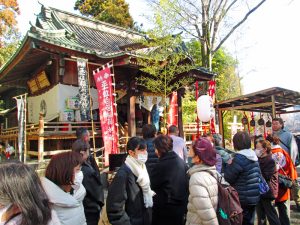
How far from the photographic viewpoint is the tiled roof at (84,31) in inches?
520

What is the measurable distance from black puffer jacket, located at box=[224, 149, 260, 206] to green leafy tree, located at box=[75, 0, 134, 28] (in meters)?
28.4

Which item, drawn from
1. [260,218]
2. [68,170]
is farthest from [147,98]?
[68,170]

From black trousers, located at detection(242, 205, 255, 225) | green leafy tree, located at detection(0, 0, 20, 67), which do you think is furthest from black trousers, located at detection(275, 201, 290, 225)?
green leafy tree, located at detection(0, 0, 20, 67)

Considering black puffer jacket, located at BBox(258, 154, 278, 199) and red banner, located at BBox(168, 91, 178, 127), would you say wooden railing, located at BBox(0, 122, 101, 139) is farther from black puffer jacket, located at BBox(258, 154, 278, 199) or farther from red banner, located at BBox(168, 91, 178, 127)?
black puffer jacket, located at BBox(258, 154, 278, 199)

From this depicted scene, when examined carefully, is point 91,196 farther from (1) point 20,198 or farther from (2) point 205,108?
(2) point 205,108

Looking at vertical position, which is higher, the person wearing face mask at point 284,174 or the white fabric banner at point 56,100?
the white fabric banner at point 56,100

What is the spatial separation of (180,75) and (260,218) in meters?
8.84

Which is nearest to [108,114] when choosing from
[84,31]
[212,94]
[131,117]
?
[131,117]

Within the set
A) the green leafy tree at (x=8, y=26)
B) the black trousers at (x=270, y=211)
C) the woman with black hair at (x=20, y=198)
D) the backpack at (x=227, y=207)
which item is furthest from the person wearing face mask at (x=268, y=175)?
the green leafy tree at (x=8, y=26)

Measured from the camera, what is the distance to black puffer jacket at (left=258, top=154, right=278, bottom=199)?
4.21 metres

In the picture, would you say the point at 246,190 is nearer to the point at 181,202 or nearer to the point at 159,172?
the point at 181,202

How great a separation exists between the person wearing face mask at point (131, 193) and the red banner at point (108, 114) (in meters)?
6.66

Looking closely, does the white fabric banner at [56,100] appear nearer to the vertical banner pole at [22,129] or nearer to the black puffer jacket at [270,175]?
the vertical banner pole at [22,129]

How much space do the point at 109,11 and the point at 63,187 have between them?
97.5 ft
